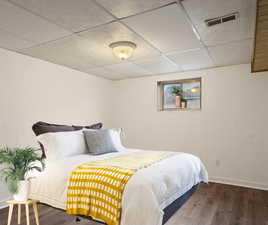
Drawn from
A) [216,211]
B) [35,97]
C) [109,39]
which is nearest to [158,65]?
[109,39]

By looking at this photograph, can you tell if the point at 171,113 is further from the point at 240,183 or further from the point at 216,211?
the point at 216,211

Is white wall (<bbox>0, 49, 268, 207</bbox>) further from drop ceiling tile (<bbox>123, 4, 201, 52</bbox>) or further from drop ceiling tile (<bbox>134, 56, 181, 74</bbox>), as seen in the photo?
drop ceiling tile (<bbox>123, 4, 201, 52</bbox>)

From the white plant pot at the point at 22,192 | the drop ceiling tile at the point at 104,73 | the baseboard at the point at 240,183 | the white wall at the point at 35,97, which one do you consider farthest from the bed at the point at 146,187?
the drop ceiling tile at the point at 104,73

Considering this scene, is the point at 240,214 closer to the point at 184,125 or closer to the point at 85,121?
the point at 184,125

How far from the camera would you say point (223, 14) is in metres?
1.96

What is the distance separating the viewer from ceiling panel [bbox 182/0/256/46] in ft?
5.84

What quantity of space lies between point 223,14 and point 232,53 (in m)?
1.33

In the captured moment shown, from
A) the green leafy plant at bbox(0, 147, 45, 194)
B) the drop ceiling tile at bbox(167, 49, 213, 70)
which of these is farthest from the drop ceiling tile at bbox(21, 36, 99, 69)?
the green leafy plant at bbox(0, 147, 45, 194)

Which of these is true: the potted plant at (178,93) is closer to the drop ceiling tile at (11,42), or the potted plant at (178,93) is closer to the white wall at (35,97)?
the white wall at (35,97)

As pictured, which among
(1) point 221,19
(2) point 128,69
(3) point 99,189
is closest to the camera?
(3) point 99,189

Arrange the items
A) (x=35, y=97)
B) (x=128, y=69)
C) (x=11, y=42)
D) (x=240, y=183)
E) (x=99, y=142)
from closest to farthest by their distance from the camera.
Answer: (x=11, y=42), (x=99, y=142), (x=35, y=97), (x=240, y=183), (x=128, y=69)

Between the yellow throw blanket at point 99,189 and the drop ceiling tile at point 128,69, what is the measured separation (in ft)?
7.50

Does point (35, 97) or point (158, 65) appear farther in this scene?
point (158, 65)

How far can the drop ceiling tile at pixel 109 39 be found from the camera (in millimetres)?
2275
